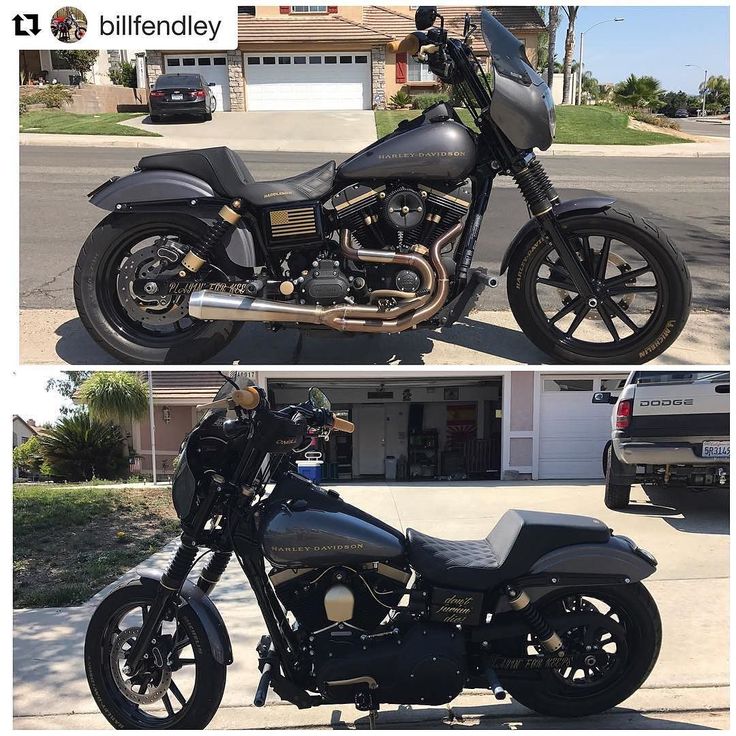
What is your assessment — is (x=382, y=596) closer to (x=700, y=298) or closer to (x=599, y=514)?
(x=700, y=298)

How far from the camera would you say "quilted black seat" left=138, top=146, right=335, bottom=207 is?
4.23m

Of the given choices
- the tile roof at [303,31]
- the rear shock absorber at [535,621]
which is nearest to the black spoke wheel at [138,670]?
the rear shock absorber at [535,621]

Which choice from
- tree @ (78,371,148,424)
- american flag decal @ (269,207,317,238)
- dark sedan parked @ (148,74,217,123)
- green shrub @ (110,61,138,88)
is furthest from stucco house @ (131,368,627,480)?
green shrub @ (110,61,138,88)

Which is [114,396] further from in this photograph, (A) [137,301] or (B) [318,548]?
(B) [318,548]

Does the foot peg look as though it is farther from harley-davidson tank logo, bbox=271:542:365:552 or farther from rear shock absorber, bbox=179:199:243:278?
rear shock absorber, bbox=179:199:243:278

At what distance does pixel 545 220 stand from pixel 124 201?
91.5 inches

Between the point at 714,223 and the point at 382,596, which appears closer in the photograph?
the point at 382,596

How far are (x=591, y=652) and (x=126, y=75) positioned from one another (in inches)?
1208

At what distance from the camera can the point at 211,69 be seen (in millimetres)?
22891

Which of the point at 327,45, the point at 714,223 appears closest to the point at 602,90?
the point at 327,45

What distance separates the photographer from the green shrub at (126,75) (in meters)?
29.2

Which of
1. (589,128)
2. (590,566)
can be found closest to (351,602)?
(590,566)

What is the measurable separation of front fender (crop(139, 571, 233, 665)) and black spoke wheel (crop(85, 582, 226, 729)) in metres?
0.03

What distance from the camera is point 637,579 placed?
10.5 feet
